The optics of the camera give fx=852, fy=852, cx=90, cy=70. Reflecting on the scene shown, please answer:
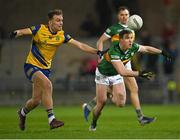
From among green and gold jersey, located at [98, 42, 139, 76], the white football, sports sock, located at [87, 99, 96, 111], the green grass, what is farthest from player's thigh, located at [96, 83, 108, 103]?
sports sock, located at [87, 99, 96, 111]

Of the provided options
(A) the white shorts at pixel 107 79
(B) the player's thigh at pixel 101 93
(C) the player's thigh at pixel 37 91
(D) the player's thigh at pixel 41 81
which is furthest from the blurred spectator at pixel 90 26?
(D) the player's thigh at pixel 41 81

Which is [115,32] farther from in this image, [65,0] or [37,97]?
[65,0]

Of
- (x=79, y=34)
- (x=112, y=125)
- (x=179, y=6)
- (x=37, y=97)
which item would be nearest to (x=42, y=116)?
(x=112, y=125)

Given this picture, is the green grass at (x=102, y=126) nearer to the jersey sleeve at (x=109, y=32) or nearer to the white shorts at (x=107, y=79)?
the white shorts at (x=107, y=79)

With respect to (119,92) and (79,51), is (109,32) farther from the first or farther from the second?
(79,51)

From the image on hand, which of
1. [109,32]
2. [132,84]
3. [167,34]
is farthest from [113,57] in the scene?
[167,34]

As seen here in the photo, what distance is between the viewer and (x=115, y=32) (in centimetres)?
1981

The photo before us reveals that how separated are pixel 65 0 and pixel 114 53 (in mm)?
17318

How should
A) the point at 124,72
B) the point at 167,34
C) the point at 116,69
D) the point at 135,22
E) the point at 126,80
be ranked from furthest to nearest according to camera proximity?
1. the point at 167,34
2. the point at 126,80
3. the point at 135,22
4. the point at 116,69
5. the point at 124,72

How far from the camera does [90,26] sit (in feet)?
106

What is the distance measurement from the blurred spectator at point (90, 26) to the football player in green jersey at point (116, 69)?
13.8m

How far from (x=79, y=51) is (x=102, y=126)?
13706 millimetres

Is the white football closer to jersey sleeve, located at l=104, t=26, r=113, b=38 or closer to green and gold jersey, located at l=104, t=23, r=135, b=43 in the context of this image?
green and gold jersey, located at l=104, t=23, r=135, b=43

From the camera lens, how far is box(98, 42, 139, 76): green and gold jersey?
56.3 feet
